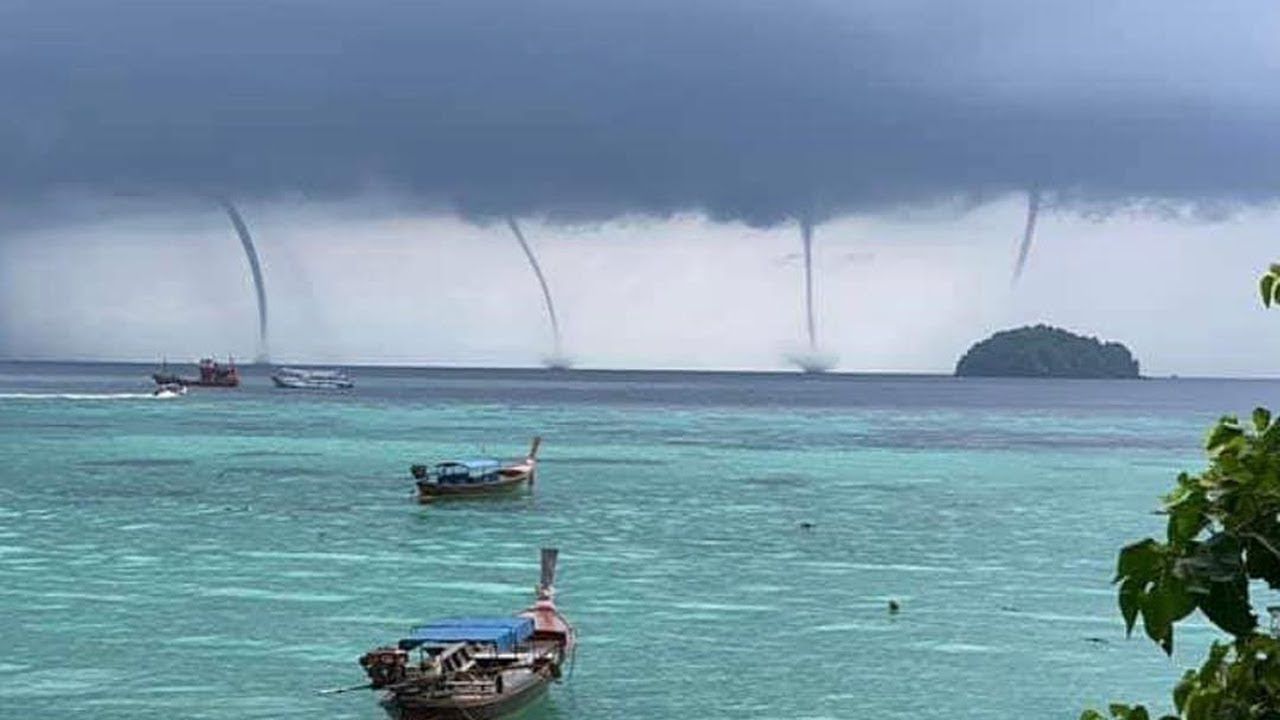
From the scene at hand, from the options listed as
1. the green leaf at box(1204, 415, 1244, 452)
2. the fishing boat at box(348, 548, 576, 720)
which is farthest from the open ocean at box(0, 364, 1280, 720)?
the green leaf at box(1204, 415, 1244, 452)

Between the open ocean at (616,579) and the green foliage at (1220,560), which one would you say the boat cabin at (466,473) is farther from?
the green foliage at (1220,560)

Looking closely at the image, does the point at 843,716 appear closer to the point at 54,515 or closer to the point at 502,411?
the point at 54,515

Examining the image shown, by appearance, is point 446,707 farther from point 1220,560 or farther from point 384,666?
point 1220,560

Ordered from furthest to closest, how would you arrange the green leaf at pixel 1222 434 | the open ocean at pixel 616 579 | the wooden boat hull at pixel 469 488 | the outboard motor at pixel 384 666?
the wooden boat hull at pixel 469 488, the open ocean at pixel 616 579, the outboard motor at pixel 384 666, the green leaf at pixel 1222 434

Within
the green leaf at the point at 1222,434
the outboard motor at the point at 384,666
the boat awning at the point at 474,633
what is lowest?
the outboard motor at the point at 384,666

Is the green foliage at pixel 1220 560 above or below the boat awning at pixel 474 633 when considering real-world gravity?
→ above

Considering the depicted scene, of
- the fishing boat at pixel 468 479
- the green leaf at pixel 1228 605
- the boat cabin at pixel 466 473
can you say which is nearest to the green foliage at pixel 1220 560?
the green leaf at pixel 1228 605

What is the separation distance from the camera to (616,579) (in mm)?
47156

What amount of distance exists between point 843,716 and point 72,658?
16375 mm

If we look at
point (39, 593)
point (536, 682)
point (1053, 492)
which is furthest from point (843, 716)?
point (1053, 492)

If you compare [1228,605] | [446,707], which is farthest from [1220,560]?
[446,707]

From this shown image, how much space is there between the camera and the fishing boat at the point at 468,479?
234ft

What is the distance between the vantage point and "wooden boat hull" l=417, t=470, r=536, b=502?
233ft

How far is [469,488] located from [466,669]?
4353 cm
